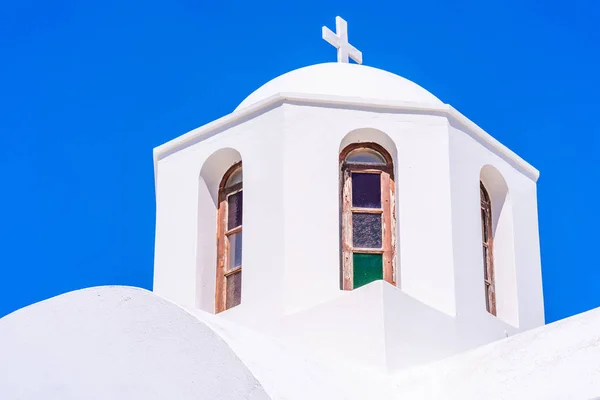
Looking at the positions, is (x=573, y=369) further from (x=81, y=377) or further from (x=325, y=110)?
(x=325, y=110)

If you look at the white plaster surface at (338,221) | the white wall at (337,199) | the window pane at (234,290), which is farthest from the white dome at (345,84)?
the window pane at (234,290)

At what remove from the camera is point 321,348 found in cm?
873

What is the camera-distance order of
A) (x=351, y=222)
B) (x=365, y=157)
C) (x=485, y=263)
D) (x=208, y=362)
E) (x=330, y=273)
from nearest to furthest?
(x=208, y=362), (x=330, y=273), (x=351, y=222), (x=365, y=157), (x=485, y=263)

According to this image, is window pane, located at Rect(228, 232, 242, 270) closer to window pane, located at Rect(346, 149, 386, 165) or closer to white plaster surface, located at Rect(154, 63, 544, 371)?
white plaster surface, located at Rect(154, 63, 544, 371)

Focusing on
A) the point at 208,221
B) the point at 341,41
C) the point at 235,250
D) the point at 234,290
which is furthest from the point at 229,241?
the point at 341,41

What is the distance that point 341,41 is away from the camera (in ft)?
36.7

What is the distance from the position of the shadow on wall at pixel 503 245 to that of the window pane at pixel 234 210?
1.81 metres

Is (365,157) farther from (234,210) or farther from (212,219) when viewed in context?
(212,219)

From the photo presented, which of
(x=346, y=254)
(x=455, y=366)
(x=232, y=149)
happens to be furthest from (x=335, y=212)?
(x=455, y=366)

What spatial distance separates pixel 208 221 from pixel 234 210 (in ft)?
0.69

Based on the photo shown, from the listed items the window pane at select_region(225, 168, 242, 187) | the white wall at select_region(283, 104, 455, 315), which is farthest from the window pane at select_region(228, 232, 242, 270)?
the white wall at select_region(283, 104, 455, 315)

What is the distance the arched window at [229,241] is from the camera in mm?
Answer: 9734

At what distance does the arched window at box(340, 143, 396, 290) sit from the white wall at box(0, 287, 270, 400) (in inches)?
85.8

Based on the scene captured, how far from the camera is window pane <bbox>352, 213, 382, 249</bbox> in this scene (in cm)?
951
